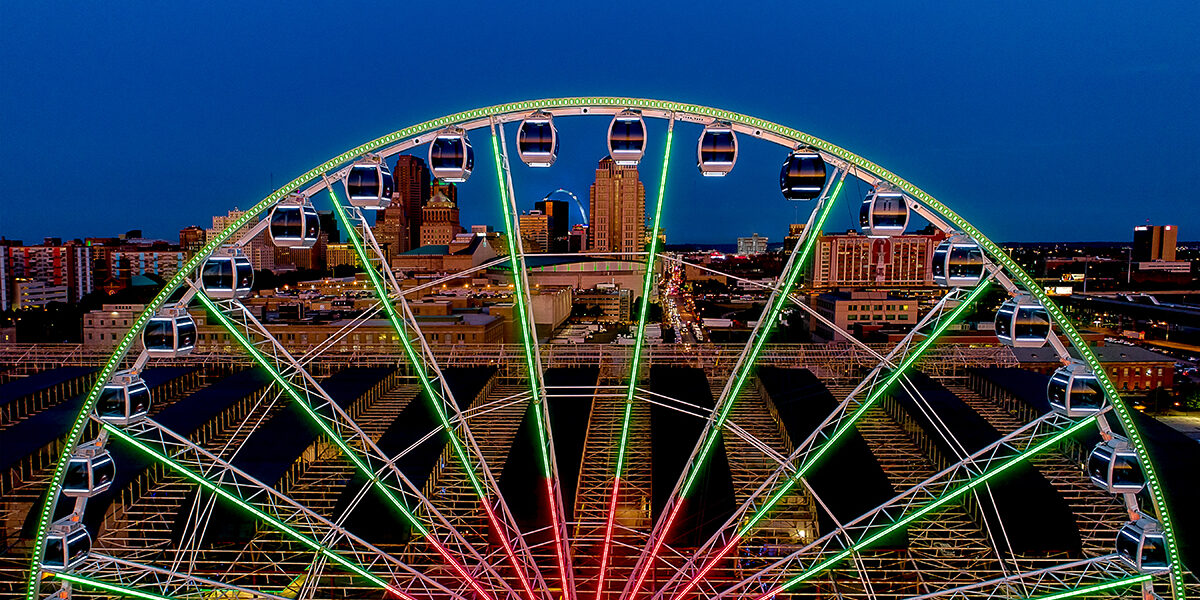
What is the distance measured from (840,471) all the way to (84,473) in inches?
685

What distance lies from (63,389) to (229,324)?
113 ft

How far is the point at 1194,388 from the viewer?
173 ft

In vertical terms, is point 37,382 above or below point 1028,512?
below

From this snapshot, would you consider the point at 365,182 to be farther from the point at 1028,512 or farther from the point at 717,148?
the point at 1028,512

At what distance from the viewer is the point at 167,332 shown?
→ 38.2 feet

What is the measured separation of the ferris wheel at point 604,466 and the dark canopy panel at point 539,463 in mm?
107

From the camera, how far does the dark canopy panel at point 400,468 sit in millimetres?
18750

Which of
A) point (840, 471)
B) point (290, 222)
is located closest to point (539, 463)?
point (840, 471)

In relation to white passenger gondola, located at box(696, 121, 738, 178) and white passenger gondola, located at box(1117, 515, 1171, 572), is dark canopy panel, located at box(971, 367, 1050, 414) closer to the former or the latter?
white passenger gondola, located at box(1117, 515, 1171, 572)

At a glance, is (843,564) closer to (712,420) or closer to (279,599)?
(712,420)

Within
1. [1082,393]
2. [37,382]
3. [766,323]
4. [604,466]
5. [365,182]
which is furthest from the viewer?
[37,382]

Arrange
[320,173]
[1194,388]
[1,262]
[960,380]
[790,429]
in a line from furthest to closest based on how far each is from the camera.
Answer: [1,262] < [1194,388] < [960,380] < [790,429] < [320,173]

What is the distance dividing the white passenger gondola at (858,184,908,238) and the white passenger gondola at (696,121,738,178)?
88.1 inches

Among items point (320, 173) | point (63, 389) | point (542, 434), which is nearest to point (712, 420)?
point (542, 434)
